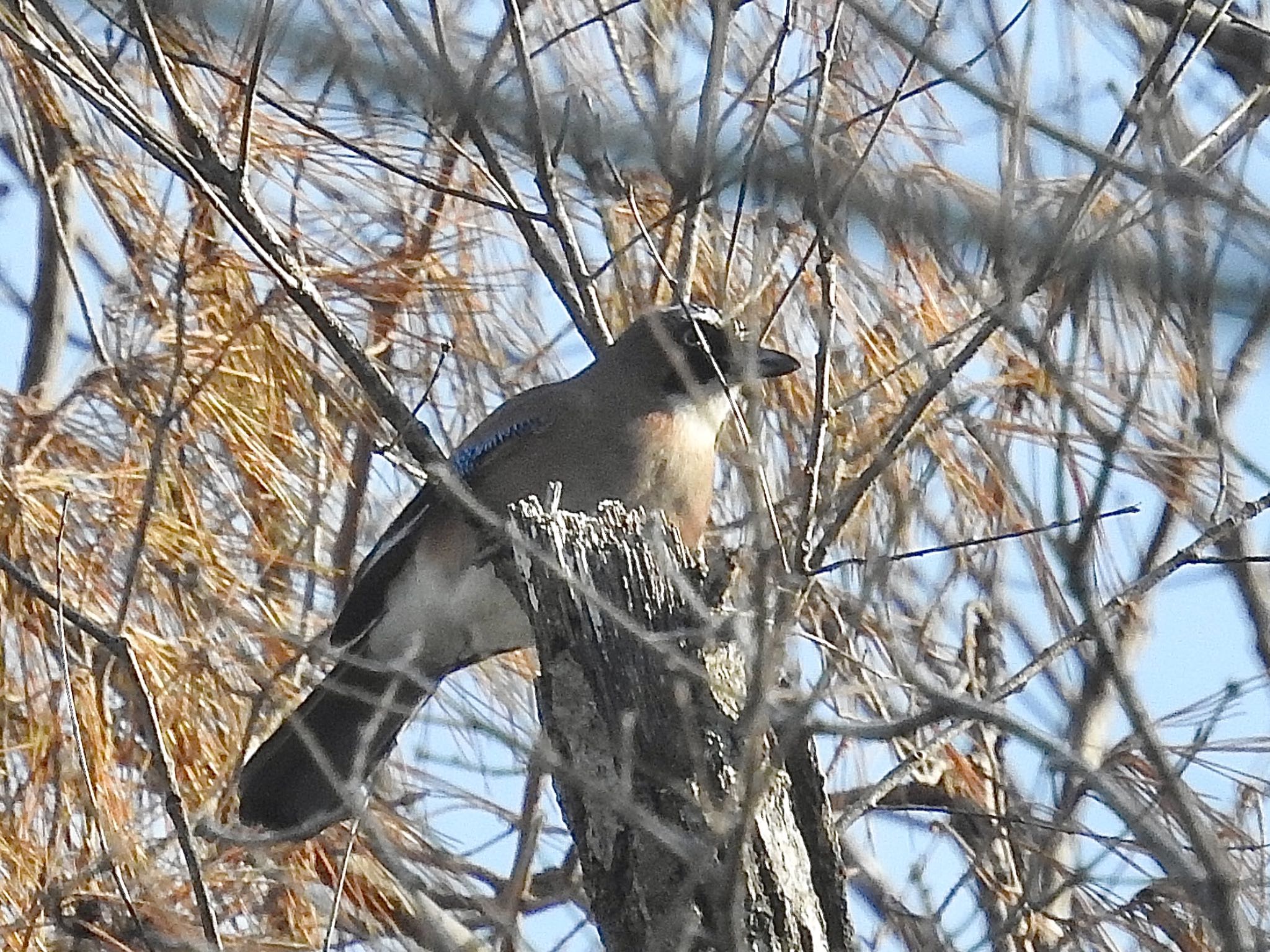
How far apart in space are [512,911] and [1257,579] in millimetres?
1428

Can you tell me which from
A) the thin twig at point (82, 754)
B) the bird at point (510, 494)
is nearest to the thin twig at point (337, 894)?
the thin twig at point (82, 754)

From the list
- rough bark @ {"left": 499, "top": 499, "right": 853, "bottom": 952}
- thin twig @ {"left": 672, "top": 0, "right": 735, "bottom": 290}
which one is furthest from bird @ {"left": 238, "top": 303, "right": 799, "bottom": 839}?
rough bark @ {"left": 499, "top": 499, "right": 853, "bottom": 952}

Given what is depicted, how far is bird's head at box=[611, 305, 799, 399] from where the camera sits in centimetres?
346

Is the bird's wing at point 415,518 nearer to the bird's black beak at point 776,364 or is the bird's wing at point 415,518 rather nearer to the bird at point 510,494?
the bird at point 510,494

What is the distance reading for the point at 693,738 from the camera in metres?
2.55

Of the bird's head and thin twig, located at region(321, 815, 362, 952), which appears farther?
the bird's head

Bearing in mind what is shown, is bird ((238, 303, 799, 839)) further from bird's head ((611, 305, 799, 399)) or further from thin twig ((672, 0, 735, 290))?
thin twig ((672, 0, 735, 290))

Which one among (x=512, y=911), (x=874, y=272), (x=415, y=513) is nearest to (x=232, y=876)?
(x=512, y=911)

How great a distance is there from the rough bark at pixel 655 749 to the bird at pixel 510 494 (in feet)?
3.23

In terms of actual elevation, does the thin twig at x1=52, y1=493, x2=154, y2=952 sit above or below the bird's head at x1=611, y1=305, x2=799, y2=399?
below

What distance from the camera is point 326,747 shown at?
3795mm

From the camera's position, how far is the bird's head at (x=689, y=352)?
3459mm

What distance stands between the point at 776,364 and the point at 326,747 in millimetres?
971

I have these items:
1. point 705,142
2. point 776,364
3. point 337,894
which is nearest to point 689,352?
point 776,364
